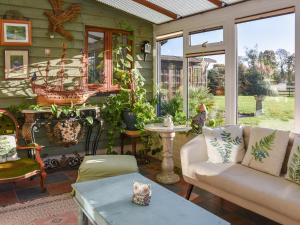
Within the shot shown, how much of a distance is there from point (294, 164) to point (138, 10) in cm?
334

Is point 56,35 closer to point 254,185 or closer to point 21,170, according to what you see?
point 21,170

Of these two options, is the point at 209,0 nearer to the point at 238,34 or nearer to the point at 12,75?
the point at 238,34

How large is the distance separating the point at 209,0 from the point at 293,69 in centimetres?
134

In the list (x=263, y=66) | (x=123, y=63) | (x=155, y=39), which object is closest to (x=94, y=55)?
(x=123, y=63)

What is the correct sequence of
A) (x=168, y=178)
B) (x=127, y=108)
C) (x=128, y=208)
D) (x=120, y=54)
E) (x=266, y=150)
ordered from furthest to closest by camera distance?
(x=120, y=54), (x=127, y=108), (x=168, y=178), (x=266, y=150), (x=128, y=208)

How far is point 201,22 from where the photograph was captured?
14.1 feet

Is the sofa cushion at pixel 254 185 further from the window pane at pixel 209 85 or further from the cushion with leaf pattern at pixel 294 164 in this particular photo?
the window pane at pixel 209 85

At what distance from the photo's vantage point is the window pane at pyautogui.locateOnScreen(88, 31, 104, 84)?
4.80 metres

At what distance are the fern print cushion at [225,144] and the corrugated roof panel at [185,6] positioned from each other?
1745 millimetres

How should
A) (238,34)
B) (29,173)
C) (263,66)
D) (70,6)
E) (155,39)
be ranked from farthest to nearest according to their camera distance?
(155,39) < (70,6) < (238,34) < (263,66) < (29,173)

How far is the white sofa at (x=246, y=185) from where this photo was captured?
7.35 ft

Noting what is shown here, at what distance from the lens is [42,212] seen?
295 centimetres

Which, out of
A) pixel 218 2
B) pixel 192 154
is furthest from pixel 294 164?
pixel 218 2

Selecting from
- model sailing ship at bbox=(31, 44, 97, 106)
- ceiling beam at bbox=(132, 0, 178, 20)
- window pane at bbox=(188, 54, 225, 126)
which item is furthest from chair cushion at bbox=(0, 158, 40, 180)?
ceiling beam at bbox=(132, 0, 178, 20)
